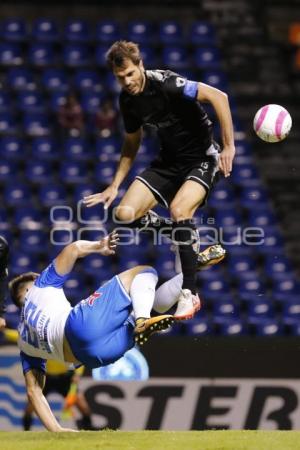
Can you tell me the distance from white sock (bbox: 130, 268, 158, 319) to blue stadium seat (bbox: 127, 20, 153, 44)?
8.83 m

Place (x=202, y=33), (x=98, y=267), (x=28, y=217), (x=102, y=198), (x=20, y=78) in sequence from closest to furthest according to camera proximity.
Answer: (x=102, y=198), (x=98, y=267), (x=28, y=217), (x=20, y=78), (x=202, y=33)

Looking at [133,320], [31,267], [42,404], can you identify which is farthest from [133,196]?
[31,267]

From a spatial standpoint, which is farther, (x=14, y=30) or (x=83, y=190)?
(x=14, y=30)

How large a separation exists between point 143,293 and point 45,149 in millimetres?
7246

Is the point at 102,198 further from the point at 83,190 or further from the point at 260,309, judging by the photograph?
the point at 83,190

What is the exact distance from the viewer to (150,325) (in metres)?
7.26

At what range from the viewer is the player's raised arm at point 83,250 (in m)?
7.33

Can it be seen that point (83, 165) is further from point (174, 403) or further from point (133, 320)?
point (133, 320)

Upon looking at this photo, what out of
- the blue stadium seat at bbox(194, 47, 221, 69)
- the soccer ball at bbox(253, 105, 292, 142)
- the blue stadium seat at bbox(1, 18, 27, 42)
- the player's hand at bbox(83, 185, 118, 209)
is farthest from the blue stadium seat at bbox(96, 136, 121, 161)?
the soccer ball at bbox(253, 105, 292, 142)

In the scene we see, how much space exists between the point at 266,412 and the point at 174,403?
1.00 m

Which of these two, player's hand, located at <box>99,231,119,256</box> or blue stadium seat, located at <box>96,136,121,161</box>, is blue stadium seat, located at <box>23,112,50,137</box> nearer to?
blue stadium seat, located at <box>96,136,121,161</box>

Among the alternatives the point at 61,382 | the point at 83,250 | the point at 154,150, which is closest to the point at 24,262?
the point at 61,382

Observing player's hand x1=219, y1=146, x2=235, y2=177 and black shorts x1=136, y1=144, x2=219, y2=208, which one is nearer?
player's hand x1=219, y1=146, x2=235, y2=177

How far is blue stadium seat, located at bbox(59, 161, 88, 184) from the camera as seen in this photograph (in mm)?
14062
